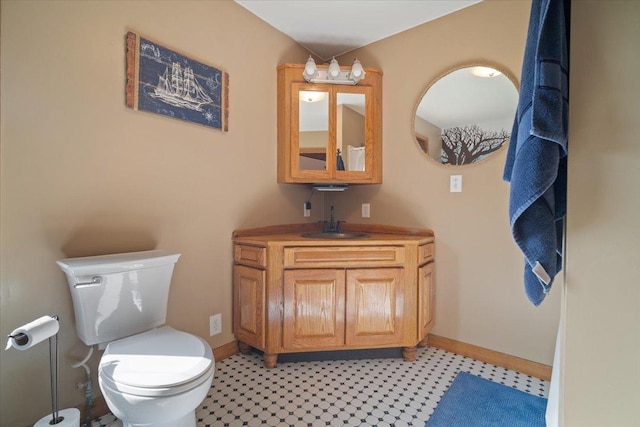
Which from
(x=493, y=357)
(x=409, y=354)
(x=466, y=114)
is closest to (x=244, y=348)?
(x=409, y=354)

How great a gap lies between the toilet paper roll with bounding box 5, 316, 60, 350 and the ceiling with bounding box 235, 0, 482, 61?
209 centimetres

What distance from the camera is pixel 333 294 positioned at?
1.85 m

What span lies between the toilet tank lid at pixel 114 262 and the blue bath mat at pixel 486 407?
148 cm

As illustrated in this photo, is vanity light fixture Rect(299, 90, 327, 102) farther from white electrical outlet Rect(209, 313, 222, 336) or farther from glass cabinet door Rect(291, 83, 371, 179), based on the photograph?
white electrical outlet Rect(209, 313, 222, 336)

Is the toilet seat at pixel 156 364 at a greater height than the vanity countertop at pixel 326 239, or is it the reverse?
the vanity countertop at pixel 326 239

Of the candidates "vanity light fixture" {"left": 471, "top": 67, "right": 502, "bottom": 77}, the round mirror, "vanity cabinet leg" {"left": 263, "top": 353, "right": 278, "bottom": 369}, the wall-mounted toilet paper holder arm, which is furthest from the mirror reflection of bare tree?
the wall-mounted toilet paper holder arm

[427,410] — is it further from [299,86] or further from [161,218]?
[299,86]

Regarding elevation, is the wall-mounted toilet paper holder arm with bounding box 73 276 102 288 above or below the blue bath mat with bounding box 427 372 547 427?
above

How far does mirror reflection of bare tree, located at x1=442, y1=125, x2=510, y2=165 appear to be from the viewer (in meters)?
1.89

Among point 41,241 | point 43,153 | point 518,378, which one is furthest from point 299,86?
point 518,378

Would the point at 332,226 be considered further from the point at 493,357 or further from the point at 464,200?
the point at 493,357

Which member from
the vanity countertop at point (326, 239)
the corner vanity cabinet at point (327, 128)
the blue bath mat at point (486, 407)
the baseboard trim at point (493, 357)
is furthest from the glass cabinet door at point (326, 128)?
the blue bath mat at point (486, 407)

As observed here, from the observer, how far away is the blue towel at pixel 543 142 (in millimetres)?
642

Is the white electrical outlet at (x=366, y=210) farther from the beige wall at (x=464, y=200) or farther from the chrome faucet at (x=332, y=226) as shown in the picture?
the chrome faucet at (x=332, y=226)
